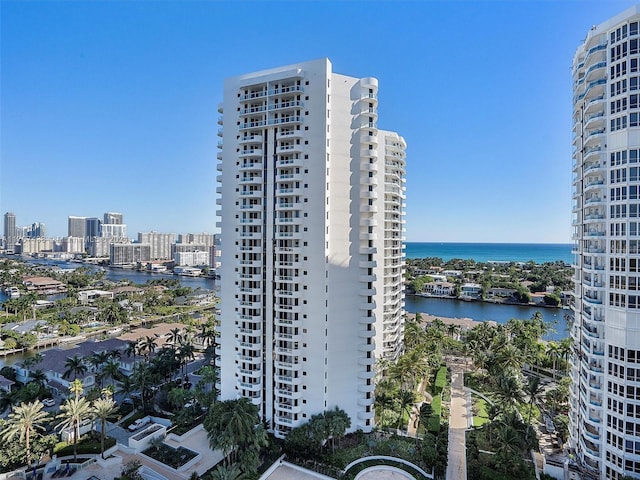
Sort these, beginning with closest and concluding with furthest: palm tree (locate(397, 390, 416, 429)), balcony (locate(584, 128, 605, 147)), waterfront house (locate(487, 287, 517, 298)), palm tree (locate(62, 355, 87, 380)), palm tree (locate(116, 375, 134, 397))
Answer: balcony (locate(584, 128, 605, 147)), palm tree (locate(397, 390, 416, 429)), palm tree (locate(116, 375, 134, 397)), palm tree (locate(62, 355, 87, 380)), waterfront house (locate(487, 287, 517, 298))

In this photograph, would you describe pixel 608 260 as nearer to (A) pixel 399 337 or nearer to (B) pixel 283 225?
(B) pixel 283 225

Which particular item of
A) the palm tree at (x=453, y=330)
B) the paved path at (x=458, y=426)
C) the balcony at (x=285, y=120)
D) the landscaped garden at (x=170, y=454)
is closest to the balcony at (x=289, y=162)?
the balcony at (x=285, y=120)

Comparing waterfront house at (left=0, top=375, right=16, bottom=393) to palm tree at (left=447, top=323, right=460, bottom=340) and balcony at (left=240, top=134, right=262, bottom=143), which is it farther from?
palm tree at (left=447, top=323, right=460, bottom=340)

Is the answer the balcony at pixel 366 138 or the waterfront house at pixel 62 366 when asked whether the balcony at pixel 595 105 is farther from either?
the waterfront house at pixel 62 366

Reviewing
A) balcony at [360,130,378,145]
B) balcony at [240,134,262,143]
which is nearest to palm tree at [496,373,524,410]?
balcony at [360,130,378,145]

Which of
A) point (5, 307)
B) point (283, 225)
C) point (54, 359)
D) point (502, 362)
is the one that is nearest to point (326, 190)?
point (283, 225)

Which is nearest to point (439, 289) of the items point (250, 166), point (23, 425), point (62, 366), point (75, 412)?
point (250, 166)
